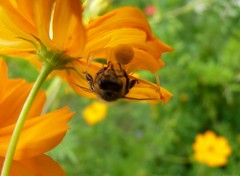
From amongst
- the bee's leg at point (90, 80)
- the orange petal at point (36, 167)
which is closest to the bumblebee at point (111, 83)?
the bee's leg at point (90, 80)

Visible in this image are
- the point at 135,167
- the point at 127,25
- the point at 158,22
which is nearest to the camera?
the point at 127,25

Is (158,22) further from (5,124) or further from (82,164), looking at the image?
(5,124)

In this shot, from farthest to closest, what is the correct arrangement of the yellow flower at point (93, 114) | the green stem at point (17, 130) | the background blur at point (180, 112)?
the yellow flower at point (93, 114) → the background blur at point (180, 112) → the green stem at point (17, 130)

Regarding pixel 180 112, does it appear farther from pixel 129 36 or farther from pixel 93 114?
pixel 129 36

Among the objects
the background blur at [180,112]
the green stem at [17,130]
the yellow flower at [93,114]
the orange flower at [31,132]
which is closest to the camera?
the green stem at [17,130]

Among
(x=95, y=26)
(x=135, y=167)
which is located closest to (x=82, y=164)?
(x=135, y=167)

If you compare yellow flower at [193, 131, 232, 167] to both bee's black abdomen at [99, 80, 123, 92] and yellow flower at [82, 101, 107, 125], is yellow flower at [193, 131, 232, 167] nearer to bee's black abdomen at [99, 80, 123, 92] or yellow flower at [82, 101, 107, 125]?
yellow flower at [82, 101, 107, 125]

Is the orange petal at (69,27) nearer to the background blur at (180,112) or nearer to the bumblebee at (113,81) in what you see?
the bumblebee at (113,81)

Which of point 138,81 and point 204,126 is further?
point 204,126
